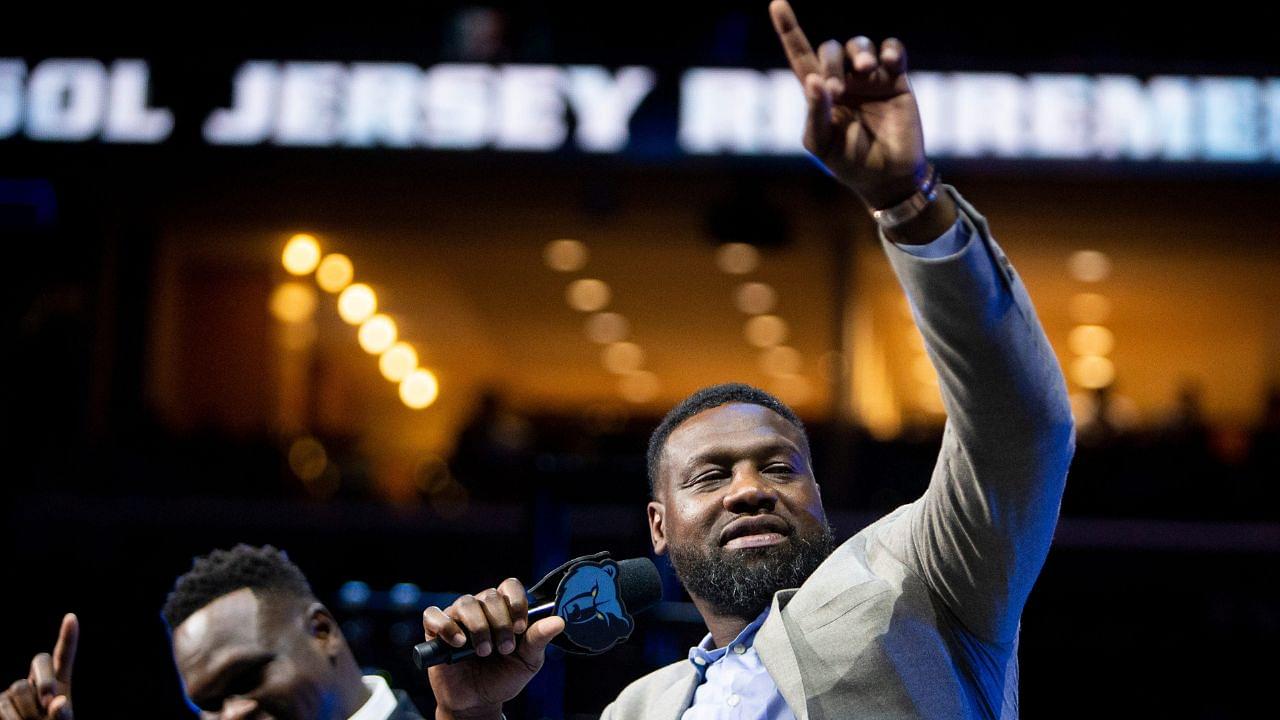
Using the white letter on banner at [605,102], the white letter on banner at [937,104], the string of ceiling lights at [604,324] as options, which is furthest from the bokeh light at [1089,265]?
the white letter on banner at [605,102]

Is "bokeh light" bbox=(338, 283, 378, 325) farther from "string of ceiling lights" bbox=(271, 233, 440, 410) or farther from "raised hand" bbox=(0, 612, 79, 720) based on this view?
"raised hand" bbox=(0, 612, 79, 720)

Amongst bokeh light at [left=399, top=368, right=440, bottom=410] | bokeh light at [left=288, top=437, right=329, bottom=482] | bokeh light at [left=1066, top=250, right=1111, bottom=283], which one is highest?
bokeh light at [left=1066, top=250, right=1111, bottom=283]

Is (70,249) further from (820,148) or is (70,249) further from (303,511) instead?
(820,148)

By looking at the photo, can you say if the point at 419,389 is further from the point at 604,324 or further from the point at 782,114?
the point at 782,114

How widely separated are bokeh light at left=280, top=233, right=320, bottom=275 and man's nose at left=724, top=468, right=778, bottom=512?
332 inches

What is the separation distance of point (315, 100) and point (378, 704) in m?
4.35

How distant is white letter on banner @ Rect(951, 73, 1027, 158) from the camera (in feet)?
19.9

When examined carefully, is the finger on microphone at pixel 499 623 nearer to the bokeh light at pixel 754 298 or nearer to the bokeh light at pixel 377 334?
the bokeh light at pixel 754 298

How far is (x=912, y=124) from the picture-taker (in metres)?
1.54

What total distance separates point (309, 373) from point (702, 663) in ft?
32.6

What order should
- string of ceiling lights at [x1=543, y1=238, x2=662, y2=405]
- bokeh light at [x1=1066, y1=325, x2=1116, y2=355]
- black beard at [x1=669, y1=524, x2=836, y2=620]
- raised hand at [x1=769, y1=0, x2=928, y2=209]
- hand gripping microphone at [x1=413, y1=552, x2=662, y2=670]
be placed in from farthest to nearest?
bokeh light at [x1=1066, y1=325, x2=1116, y2=355], string of ceiling lights at [x1=543, y1=238, x2=662, y2=405], black beard at [x1=669, y1=524, x2=836, y2=620], hand gripping microphone at [x1=413, y1=552, x2=662, y2=670], raised hand at [x1=769, y1=0, x2=928, y2=209]

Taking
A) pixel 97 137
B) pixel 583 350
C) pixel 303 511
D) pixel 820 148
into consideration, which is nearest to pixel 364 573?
pixel 303 511

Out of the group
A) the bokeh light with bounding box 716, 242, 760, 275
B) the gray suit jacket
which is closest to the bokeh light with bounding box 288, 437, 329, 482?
the bokeh light with bounding box 716, 242, 760, 275

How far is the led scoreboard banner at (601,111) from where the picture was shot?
19.8 ft
